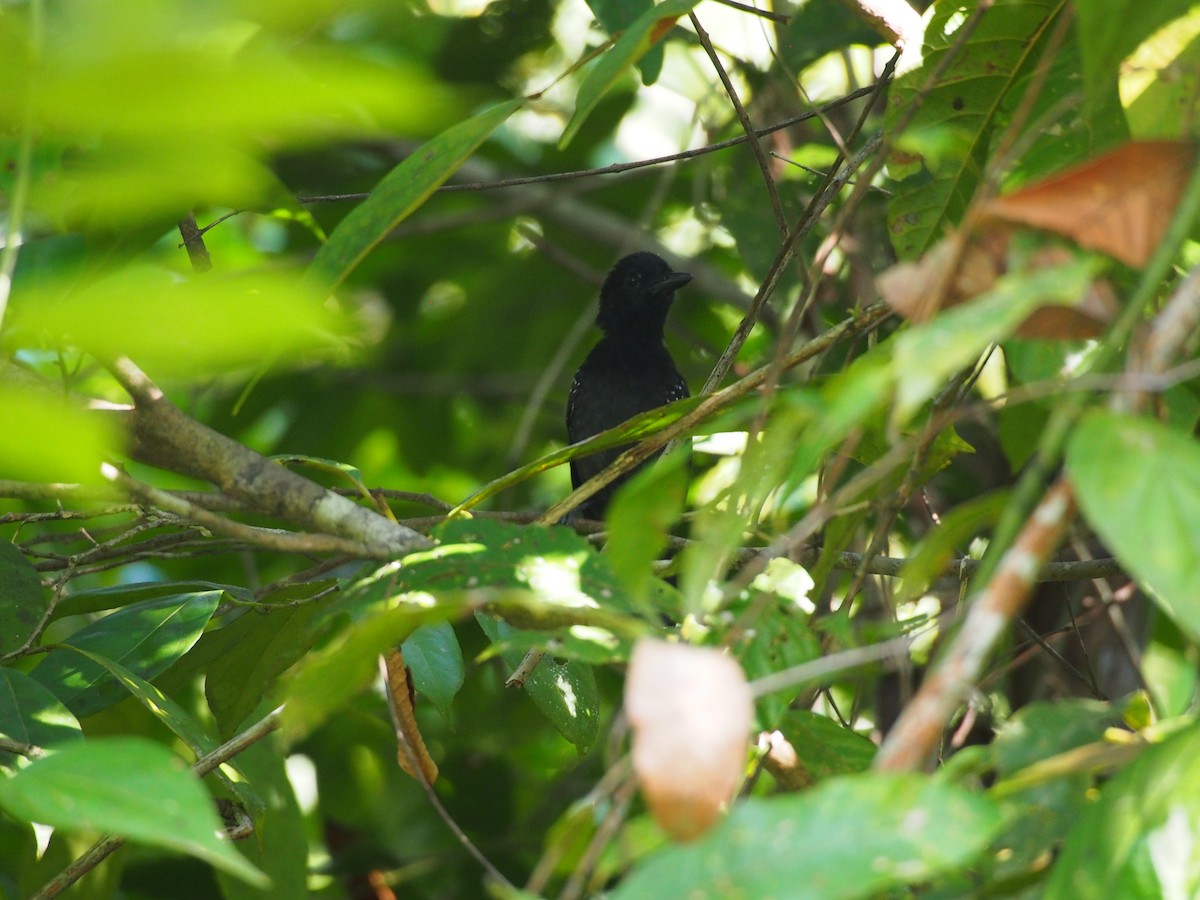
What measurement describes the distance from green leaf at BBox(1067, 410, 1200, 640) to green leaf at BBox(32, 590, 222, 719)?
Result: 1.72m

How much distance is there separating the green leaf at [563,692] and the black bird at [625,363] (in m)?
2.96

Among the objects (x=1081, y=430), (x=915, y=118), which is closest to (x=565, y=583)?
(x=1081, y=430)

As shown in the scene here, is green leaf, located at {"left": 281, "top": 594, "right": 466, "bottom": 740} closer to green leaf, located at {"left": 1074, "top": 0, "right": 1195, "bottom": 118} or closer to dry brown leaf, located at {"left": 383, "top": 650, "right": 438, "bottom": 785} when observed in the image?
dry brown leaf, located at {"left": 383, "top": 650, "right": 438, "bottom": 785}

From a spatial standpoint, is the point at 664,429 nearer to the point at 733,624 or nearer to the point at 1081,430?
the point at 733,624

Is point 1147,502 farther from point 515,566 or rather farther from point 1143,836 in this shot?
point 515,566

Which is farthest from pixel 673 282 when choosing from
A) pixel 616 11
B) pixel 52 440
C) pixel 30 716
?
pixel 52 440

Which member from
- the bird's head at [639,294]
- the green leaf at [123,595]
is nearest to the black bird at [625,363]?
the bird's head at [639,294]

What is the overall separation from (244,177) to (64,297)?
0.63 ft

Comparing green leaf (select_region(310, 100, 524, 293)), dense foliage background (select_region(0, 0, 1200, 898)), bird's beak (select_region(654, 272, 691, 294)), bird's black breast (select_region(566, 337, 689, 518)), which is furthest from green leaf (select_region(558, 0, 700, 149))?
bird's black breast (select_region(566, 337, 689, 518))

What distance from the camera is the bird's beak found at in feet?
16.8

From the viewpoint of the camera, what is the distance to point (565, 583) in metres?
1.58

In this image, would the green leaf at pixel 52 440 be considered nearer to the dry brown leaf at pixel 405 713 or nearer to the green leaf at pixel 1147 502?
the green leaf at pixel 1147 502

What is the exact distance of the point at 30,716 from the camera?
1986mm

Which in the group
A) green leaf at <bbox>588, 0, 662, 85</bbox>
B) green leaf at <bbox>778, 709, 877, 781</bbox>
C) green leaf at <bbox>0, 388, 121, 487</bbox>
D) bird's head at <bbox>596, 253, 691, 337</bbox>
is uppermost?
green leaf at <bbox>588, 0, 662, 85</bbox>
